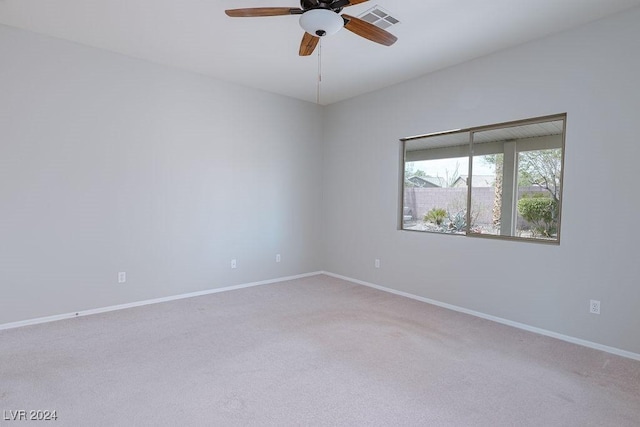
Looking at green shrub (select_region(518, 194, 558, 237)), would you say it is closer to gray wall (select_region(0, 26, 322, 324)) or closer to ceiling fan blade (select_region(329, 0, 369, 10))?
ceiling fan blade (select_region(329, 0, 369, 10))

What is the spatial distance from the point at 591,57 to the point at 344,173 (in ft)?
10.4

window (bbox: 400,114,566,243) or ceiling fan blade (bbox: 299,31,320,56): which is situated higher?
ceiling fan blade (bbox: 299,31,320,56)

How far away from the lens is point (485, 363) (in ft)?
8.40

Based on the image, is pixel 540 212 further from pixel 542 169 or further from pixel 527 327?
pixel 527 327

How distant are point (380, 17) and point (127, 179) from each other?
310 centimetres

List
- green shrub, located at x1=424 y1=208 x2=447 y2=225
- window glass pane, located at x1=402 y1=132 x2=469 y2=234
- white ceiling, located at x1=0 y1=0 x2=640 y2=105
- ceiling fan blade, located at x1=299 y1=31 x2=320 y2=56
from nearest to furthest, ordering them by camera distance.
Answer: ceiling fan blade, located at x1=299 y1=31 x2=320 y2=56
white ceiling, located at x1=0 y1=0 x2=640 y2=105
window glass pane, located at x1=402 y1=132 x2=469 y2=234
green shrub, located at x1=424 y1=208 x2=447 y2=225

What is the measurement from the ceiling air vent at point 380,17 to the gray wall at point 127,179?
7.56 feet

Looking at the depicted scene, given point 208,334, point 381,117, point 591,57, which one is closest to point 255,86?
point 381,117

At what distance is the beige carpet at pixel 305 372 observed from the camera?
6.34ft

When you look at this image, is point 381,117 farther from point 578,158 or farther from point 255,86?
point 578,158

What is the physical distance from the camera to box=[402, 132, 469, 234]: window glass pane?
13.1ft

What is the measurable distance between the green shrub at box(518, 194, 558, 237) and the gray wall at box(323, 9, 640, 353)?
187 mm

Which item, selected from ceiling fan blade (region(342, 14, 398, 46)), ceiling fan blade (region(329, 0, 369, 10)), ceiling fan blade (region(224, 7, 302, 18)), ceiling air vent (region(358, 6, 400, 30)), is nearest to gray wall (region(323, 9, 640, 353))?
ceiling air vent (region(358, 6, 400, 30))

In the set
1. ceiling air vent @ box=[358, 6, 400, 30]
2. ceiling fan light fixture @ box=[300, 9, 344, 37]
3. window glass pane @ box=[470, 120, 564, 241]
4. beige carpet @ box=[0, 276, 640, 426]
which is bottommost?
beige carpet @ box=[0, 276, 640, 426]
